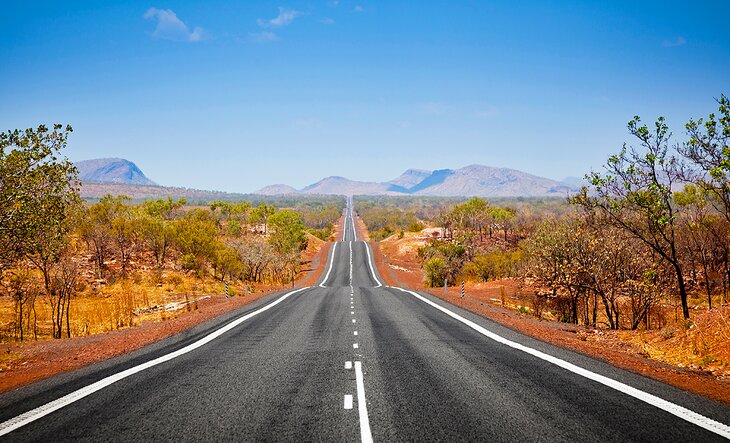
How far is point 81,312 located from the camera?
25625 millimetres

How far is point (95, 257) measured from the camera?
48.2 metres

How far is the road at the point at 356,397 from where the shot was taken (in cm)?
536

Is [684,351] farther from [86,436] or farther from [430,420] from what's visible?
[86,436]

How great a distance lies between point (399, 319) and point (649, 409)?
10.2m

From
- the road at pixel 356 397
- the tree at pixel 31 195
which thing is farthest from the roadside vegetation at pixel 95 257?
the road at pixel 356 397

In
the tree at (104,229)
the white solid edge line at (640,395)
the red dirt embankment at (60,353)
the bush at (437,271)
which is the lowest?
the bush at (437,271)

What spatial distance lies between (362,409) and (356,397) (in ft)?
1.81

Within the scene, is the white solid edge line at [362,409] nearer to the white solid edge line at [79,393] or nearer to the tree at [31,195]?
the white solid edge line at [79,393]

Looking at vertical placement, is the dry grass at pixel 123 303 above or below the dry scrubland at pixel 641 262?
below

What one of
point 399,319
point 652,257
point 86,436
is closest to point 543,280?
point 652,257

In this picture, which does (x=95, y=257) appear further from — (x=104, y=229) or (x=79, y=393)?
(x=79, y=393)

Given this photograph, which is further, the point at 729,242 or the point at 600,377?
the point at 729,242

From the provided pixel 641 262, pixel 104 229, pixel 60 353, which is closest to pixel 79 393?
pixel 60 353

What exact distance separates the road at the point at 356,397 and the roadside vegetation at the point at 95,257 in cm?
647
